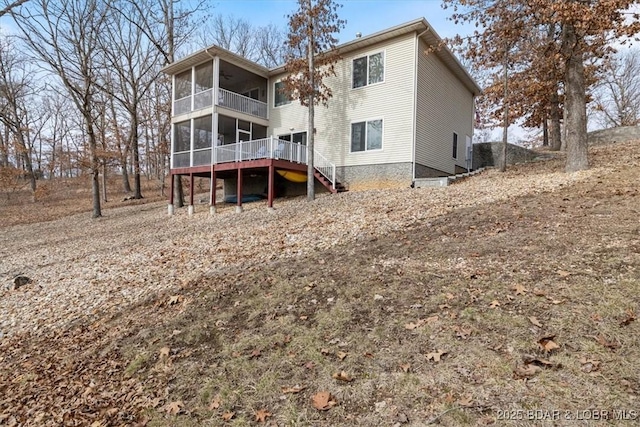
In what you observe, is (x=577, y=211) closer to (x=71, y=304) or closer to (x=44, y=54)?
(x=71, y=304)

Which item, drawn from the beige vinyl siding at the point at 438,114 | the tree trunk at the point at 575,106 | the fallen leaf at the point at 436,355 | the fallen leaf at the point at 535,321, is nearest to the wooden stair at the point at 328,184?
the beige vinyl siding at the point at 438,114

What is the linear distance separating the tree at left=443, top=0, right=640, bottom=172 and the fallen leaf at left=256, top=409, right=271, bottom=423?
11.2 meters

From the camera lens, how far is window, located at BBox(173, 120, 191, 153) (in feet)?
53.8

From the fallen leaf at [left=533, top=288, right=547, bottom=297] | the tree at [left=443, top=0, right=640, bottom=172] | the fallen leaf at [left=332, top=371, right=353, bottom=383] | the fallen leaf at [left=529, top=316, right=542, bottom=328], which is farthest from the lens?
the tree at [left=443, top=0, right=640, bottom=172]

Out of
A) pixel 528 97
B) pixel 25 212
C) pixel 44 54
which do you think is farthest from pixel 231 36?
pixel 528 97

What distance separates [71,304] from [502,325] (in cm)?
661

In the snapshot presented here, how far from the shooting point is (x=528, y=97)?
66.9 feet

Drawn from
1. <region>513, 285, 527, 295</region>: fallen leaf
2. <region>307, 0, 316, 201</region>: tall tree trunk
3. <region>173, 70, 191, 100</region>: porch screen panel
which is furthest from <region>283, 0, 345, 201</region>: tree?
<region>513, 285, 527, 295</region>: fallen leaf

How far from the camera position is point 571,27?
10.3 metres

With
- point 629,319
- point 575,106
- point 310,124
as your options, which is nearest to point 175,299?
point 629,319

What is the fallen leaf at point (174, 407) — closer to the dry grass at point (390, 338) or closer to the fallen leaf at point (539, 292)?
the dry grass at point (390, 338)

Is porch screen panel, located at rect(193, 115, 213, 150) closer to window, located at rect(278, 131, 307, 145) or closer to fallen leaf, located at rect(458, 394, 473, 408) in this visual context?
window, located at rect(278, 131, 307, 145)

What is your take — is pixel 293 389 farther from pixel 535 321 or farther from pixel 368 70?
pixel 368 70

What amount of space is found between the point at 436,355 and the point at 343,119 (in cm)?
1259
